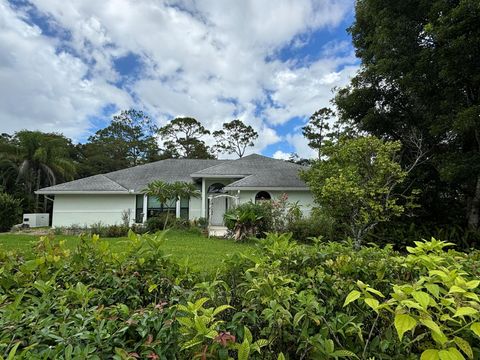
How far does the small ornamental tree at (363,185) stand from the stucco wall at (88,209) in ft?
50.2

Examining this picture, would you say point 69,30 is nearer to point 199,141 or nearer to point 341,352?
point 341,352

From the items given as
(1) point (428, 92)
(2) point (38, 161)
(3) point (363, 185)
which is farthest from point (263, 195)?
(2) point (38, 161)

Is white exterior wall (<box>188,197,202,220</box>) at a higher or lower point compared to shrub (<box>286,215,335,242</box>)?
higher

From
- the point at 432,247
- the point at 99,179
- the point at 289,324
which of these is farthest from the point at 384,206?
the point at 99,179

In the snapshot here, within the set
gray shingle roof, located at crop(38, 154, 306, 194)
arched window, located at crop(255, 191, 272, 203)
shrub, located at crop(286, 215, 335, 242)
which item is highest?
gray shingle roof, located at crop(38, 154, 306, 194)

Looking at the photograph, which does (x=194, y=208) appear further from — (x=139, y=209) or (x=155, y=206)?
(x=139, y=209)

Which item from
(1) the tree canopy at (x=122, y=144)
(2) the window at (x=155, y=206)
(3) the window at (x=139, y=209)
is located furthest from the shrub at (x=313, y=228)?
(1) the tree canopy at (x=122, y=144)

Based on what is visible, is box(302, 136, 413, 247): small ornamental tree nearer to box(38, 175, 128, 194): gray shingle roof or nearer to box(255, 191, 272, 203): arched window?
box(255, 191, 272, 203): arched window

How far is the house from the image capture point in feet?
62.4

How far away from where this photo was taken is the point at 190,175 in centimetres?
2142

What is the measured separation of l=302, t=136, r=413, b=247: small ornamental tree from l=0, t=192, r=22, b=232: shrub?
61.4 feet

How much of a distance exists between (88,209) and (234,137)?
27599 millimetres

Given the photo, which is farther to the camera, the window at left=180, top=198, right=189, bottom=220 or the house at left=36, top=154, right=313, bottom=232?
the window at left=180, top=198, right=189, bottom=220

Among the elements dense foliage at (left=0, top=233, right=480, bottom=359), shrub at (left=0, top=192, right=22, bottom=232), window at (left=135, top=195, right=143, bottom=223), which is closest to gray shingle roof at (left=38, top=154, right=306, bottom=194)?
window at (left=135, top=195, right=143, bottom=223)
